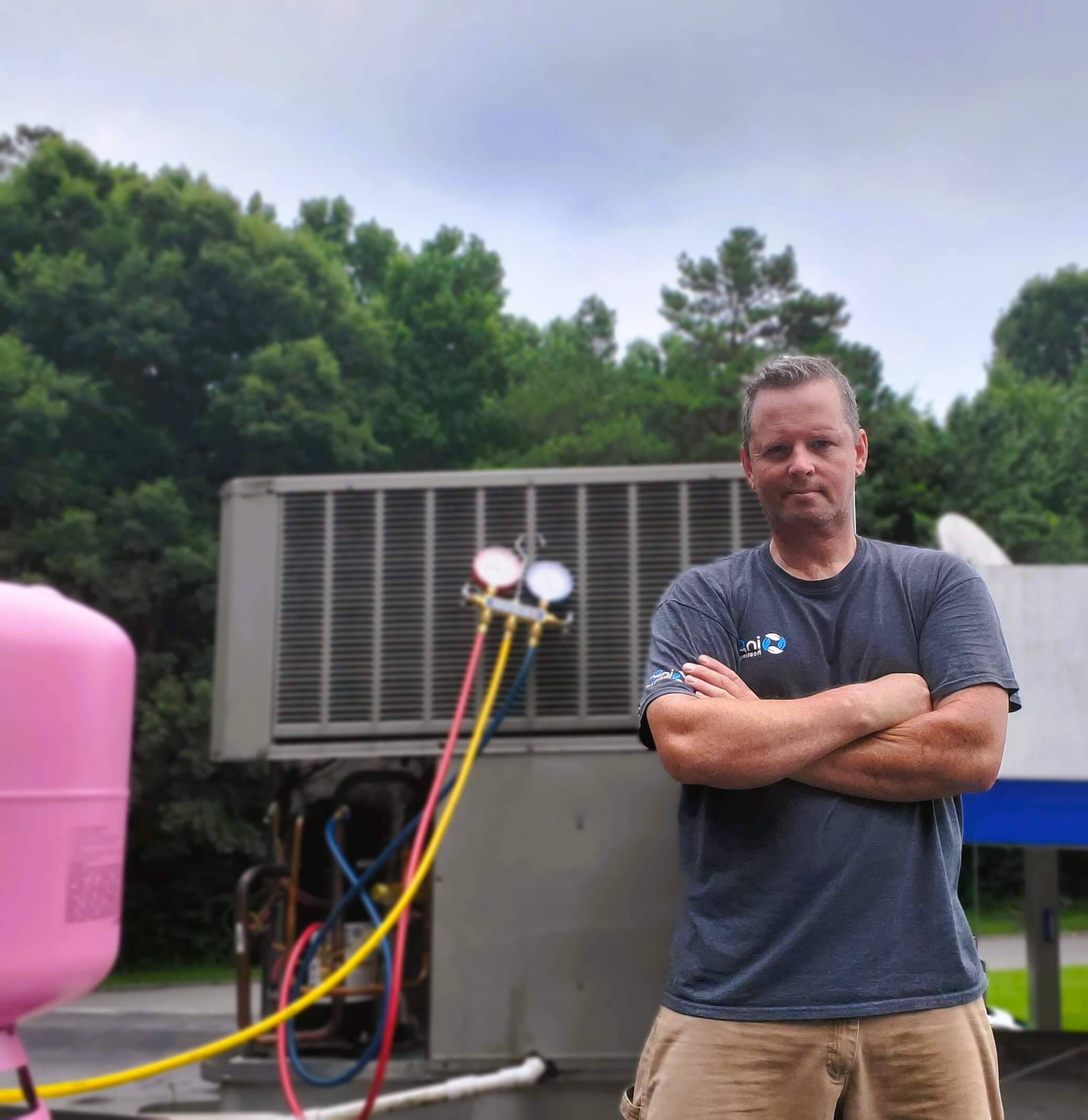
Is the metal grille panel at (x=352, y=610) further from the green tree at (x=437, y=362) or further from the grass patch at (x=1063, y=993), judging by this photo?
the green tree at (x=437, y=362)

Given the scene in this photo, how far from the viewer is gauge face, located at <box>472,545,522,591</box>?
4.73 meters

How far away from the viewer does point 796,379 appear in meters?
2.08

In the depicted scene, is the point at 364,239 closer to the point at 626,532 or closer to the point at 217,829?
the point at 217,829

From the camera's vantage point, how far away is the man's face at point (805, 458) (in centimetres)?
204

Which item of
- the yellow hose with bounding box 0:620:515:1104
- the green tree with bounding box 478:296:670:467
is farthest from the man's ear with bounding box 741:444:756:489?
the green tree with bounding box 478:296:670:467

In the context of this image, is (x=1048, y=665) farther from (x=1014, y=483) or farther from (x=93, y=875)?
(x=1014, y=483)

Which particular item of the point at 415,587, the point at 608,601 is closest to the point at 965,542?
the point at 608,601

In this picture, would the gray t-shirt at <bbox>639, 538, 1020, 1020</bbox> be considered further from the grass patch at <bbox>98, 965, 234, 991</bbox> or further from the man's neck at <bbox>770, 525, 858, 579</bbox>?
the grass patch at <bbox>98, 965, 234, 991</bbox>

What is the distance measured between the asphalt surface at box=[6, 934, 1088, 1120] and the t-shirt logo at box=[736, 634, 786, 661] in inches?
102

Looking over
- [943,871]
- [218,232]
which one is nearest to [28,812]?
[943,871]

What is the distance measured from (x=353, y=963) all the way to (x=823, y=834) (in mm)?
2500

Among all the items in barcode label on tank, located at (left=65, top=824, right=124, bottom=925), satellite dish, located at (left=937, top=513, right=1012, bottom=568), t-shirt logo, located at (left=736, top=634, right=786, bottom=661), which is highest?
satellite dish, located at (left=937, top=513, right=1012, bottom=568)

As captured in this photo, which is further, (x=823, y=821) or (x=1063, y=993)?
(x=1063, y=993)

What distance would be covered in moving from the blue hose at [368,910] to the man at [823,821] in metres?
2.59
